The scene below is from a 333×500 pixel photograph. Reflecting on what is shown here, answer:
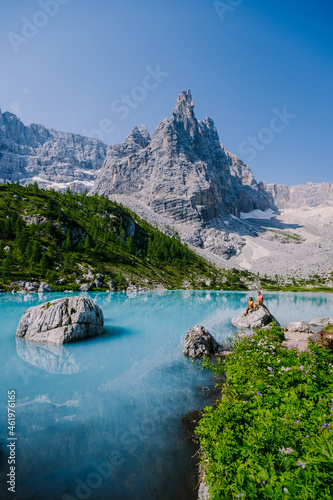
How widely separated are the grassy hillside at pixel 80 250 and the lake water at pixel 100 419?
7589cm

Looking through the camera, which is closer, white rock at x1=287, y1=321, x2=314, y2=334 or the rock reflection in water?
the rock reflection in water

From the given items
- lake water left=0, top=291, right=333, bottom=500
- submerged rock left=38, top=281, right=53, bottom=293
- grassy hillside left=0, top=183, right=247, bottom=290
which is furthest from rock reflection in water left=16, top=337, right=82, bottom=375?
grassy hillside left=0, top=183, right=247, bottom=290

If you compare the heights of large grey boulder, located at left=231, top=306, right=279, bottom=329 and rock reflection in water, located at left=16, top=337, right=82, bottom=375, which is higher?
large grey boulder, located at left=231, top=306, right=279, bottom=329

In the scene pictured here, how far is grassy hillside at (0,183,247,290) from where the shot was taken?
102m

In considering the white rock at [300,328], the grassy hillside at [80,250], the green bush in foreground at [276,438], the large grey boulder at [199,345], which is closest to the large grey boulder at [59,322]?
the large grey boulder at [199,345]

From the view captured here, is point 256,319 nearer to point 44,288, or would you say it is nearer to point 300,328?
point 300,328

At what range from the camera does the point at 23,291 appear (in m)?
83.4

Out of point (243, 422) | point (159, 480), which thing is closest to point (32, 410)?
point (159, 480)

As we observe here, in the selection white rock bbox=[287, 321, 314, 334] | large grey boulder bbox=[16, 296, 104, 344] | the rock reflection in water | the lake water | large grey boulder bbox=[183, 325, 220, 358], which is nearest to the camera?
the lake water

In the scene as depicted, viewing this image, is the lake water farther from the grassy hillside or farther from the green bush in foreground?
the grassy hillside

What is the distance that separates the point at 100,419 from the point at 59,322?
16440mm

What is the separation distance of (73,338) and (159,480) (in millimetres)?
20005

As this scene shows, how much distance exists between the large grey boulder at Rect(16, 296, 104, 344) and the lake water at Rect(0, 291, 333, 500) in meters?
1.43

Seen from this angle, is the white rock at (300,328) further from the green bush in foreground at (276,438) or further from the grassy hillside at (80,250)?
the grassy hillside at (80,250)
